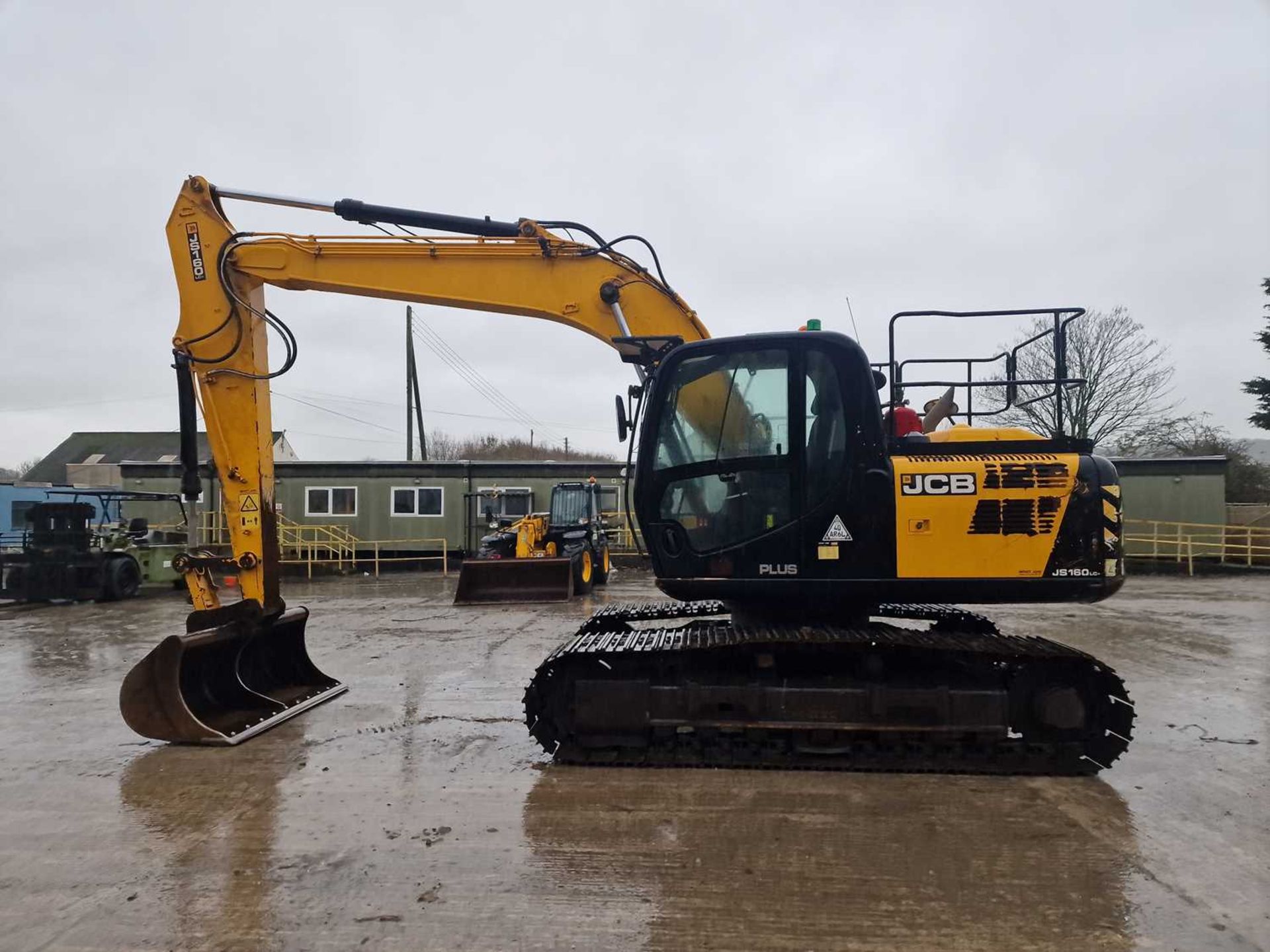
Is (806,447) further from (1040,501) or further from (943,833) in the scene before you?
(943,833)

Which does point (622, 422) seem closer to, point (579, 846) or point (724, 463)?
point (724, 463)

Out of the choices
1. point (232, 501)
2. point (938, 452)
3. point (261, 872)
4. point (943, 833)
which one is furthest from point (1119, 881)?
point (232, 501)

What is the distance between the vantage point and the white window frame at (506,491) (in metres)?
23.1

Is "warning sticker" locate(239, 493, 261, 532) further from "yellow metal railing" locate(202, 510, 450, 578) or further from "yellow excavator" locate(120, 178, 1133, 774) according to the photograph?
"yellow metal railing" locate(202, 510, 450, 578)

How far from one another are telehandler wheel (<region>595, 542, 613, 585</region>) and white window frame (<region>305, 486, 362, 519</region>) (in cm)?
978

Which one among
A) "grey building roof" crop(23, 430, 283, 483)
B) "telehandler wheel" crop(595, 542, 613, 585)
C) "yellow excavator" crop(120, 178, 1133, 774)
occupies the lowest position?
"telehandler wheel" crop(595, 542, 613, 585)

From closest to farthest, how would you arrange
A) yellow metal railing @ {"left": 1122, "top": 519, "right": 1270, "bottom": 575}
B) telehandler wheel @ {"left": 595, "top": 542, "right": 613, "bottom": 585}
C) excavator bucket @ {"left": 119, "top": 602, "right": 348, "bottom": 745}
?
excavator bucket @ {"left": 119, "top": 602, "right": 348, "bottom": 745} < telehandler wheel @ {"left": 595, "top": 542, "right": 613, "bottom": 585} < yellow metal railing @ {"left": 1122, "top": 519, "right": 1270, "bottom": 575}

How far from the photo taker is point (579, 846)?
385cm

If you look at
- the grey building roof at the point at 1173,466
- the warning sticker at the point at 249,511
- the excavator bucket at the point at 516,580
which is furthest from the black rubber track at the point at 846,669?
the grey building roof at the point at 1173,466

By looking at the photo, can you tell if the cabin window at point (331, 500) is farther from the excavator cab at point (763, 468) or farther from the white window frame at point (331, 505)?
the excavator cab at point (763, 468)

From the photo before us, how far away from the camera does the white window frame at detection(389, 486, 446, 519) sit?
80.8 feet

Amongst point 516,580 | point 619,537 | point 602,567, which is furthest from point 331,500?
point 516,580

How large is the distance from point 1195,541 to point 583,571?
17317mm

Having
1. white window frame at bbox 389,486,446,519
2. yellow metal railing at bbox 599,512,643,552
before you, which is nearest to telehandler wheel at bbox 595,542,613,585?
yellow metal railing at bbox 599,512,643,552
